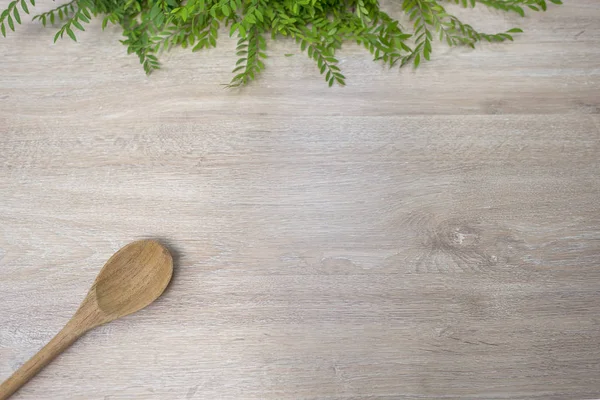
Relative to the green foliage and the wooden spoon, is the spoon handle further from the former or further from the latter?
the green foliage

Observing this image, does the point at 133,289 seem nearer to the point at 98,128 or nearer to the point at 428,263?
the point at 98,128

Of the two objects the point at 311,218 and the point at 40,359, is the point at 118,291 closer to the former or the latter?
the point at 40,359

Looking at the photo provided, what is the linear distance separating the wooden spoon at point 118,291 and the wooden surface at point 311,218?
0.03 m

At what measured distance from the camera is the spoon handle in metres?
0.92

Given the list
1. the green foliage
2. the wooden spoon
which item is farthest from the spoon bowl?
the green foliage

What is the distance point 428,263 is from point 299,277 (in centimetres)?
24

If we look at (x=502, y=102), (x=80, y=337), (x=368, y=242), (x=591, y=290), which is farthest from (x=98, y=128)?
(x=591, y=290)

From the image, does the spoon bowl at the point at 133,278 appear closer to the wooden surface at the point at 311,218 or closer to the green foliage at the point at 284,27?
the wooden surface at the point at 311,218

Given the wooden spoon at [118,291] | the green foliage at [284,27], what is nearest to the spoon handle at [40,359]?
the wooden spoon at [118,291]

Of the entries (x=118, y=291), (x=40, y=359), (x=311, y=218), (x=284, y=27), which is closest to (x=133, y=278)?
(x=118, y=291)

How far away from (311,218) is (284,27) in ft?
1.42

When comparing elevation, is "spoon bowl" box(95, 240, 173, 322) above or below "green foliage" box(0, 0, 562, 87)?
below

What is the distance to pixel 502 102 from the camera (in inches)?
47.8

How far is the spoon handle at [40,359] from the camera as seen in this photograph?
92 centimetres
